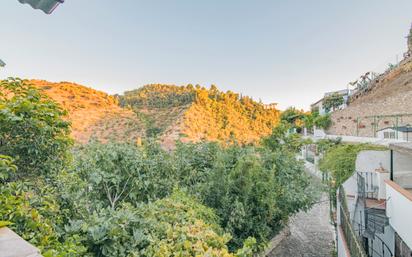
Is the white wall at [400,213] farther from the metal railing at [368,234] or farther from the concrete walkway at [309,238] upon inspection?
the concrete walkway at [309,238]

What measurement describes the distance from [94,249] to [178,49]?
20058 millimetres

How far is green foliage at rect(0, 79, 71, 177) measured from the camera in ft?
8.58

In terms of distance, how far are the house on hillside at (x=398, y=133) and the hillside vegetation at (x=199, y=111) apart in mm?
20153

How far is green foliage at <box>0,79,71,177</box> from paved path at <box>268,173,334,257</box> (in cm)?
703

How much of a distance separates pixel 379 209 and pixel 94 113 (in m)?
34.8

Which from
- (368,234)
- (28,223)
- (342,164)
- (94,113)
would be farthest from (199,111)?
(28,223)

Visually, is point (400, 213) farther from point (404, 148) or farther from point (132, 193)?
point (132, 193)

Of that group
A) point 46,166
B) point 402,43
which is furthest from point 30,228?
point 402,43

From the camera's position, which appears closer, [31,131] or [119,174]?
[31,131]

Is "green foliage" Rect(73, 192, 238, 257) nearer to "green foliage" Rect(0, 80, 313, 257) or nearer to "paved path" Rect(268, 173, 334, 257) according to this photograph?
"green foliage" Rect(0, 80, 313, 257)

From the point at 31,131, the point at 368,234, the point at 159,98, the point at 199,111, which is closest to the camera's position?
the point at 31,131

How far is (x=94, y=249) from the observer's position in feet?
9.00

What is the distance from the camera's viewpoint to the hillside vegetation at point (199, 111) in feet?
111

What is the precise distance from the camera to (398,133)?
1067cm
